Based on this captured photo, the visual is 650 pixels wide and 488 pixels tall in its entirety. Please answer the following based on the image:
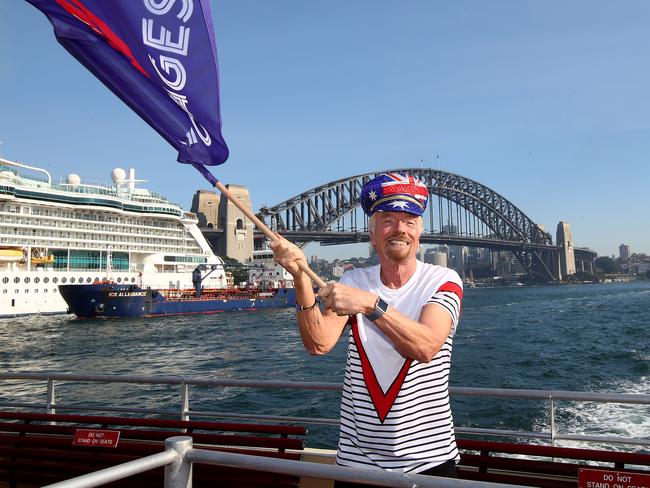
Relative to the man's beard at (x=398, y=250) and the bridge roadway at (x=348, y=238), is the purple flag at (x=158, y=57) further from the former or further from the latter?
the bridge roadway at (x=348, y=238)

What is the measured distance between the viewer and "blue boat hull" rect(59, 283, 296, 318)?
37.2 m

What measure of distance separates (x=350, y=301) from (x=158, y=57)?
161 cm

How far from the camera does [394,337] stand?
5.15 feet

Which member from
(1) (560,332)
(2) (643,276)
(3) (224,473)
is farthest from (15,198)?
(2) (643,276)

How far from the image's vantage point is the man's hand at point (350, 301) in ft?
5.10

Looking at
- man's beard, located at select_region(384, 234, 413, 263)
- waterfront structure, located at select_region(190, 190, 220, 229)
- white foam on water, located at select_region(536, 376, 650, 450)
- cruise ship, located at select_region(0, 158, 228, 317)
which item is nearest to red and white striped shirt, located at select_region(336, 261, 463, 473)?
man's beard, located at select_region(384, 234, 413, 263)

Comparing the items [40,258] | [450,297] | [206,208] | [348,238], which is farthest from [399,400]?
[206,208]

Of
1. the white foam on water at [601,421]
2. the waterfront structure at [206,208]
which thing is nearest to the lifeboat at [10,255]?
the white foam on water at [601,421]

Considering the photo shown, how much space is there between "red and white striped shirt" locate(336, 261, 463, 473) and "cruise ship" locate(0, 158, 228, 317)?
41.8 metres

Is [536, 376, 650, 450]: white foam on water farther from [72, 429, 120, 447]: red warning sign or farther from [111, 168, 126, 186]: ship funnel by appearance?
[111, 168, 126, 186]: ship funnel

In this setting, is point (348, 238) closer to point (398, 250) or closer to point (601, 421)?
point (601, 421)

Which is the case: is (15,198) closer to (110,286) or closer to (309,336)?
(110,286)

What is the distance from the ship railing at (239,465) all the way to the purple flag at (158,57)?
4.50 feet

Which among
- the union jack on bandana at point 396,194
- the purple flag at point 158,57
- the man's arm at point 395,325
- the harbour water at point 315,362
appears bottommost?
the harbour water at point 315,362
